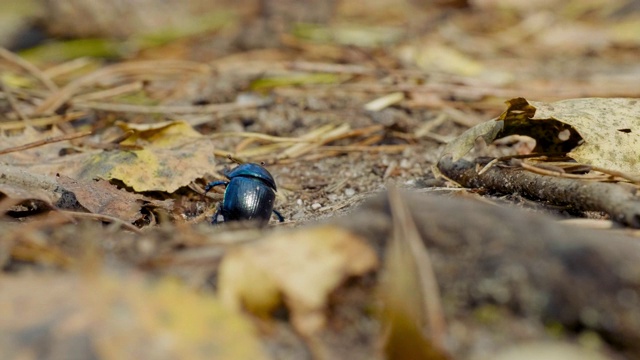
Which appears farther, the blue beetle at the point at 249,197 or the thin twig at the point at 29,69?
the thin twig at the point at 29,69

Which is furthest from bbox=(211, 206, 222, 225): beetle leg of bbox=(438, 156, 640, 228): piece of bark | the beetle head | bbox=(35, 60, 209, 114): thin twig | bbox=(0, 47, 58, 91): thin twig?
bbox=(0, 47, 58, 91): thin twig

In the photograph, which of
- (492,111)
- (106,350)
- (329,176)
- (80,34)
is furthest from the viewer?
(80,34)

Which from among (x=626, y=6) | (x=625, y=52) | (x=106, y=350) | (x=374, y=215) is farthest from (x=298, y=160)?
(x=626, y=6)

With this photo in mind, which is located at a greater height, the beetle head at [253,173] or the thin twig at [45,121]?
the beetle head at [253,173]

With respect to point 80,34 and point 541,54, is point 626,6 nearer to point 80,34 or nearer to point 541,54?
point 541,54

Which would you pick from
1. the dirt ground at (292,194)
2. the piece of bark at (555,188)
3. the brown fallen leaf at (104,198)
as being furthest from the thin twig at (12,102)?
the piece of bark at (555,188)

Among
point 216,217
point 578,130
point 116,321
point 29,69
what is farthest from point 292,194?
point 29,69

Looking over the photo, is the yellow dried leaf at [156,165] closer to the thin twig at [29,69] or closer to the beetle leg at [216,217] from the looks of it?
the beetle leg at [216,217]
